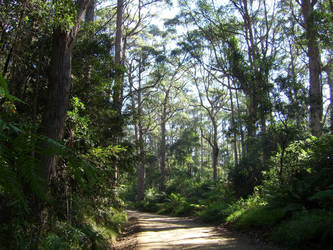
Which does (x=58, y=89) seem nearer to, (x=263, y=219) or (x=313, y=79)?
(x=263, y=219)

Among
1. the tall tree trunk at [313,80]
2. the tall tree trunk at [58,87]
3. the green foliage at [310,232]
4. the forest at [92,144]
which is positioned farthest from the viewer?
the tall tree trunk at [313,80]

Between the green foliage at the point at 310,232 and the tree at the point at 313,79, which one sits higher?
the tree at the point at 313,79

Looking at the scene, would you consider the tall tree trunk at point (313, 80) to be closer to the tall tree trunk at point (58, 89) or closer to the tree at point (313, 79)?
the tree at point (313, 79)

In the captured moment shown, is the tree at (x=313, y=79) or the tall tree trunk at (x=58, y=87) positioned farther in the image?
the tree at (x=313, y=79)

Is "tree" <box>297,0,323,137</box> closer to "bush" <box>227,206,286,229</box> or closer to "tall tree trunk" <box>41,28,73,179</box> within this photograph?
"bush" <box>227,206,286,229</box>

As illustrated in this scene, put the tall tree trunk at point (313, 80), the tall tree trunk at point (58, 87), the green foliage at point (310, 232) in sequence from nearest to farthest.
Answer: the green foliage at point (310, 232) < the tall tree trunk at point (58, 87) < the tall tree trunk at point (313, 80)

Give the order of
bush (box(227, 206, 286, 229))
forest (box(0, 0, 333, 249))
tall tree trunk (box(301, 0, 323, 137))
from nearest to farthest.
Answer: forest (box(0, 0, 333, 249)) < bush (box(227, 206, 286, 229)) < tall tree trunk (box(301, 0, 323, 137))

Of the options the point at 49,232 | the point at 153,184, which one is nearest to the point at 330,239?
the point at 49,232

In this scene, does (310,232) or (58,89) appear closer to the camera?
(310,232)

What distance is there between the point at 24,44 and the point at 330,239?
6.61 meters

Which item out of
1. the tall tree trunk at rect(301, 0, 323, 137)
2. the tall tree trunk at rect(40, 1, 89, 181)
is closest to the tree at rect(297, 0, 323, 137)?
the tall tree trunk at rect(301, 0, 323, 137)

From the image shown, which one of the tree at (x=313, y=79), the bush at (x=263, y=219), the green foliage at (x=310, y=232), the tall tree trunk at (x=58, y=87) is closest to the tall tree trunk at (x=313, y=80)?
the tree at (x=313, y=79)

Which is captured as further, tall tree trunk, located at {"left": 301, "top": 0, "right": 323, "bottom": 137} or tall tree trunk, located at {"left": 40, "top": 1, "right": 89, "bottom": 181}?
tall tree trunk, located at {"left": 301, "top": 0, "right": 323, "bottom": 137}

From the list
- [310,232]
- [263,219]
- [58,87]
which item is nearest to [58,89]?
[58,87]
